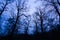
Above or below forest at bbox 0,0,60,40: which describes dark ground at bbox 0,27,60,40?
below

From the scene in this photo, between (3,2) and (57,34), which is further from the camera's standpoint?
(3,2)

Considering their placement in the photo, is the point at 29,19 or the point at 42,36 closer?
the point at 42,36

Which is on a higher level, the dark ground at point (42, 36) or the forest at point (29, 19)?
the forest at point (29, 19)

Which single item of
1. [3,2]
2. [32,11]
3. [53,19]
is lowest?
[53,19]

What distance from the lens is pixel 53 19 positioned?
4.09 m

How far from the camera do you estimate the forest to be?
3975 mm

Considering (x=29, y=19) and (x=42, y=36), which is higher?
(x=29, y=19)

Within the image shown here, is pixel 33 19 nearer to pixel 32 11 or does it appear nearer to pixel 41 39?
pixel 32 11

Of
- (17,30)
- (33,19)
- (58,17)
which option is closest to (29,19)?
(33,19)

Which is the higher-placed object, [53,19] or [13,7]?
[13,7]

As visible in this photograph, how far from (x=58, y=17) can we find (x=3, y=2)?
1838mm

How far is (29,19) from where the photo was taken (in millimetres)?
4250

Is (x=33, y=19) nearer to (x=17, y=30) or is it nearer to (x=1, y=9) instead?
(x=17, y=30)

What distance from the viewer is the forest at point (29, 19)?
3975 millimetres
